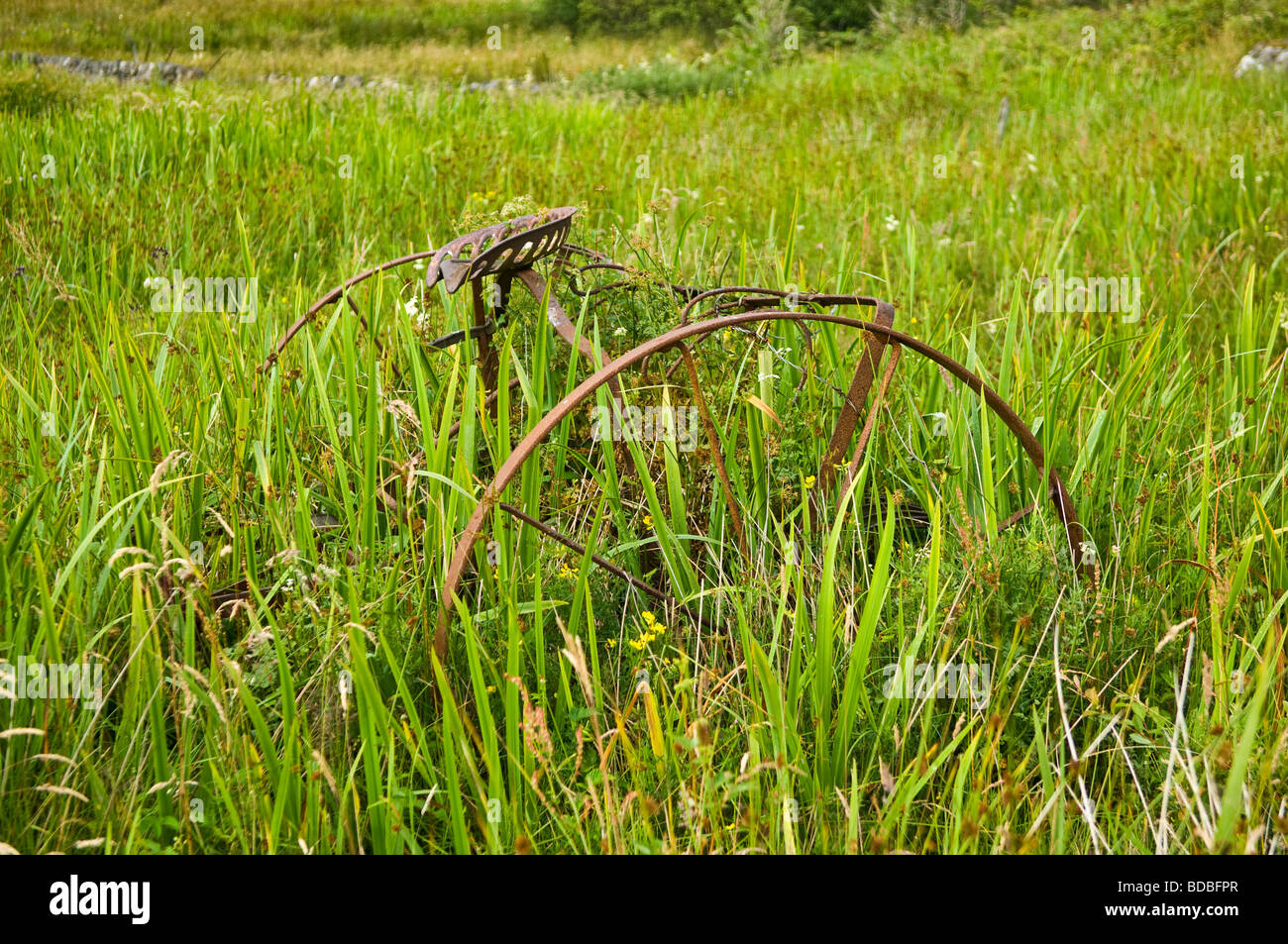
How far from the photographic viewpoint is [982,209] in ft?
14.7

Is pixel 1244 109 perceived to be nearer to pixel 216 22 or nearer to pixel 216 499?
pixel 216 499

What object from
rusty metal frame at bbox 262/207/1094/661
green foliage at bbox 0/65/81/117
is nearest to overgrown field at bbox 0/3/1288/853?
rusty metal frame at bbox 262/207/1094/661

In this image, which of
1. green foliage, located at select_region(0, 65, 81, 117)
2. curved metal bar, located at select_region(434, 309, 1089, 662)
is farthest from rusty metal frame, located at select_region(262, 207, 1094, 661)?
green foliage, located at select_region(0, 65, 81, 117)

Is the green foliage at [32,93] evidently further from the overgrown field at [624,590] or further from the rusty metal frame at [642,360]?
the rusty metal frame at [642,360]

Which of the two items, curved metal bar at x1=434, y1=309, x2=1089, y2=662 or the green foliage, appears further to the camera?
the green foliage

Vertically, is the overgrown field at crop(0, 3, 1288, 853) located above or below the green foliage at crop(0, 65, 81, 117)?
below

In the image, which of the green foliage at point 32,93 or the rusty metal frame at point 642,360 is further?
the green foliage at point 32,93

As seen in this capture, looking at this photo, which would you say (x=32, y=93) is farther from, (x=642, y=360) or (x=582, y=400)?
(x=582, y=400)

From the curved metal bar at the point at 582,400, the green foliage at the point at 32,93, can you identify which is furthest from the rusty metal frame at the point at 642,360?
the green foliage at the point at 32,93

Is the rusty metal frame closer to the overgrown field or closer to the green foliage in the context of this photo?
the overgrown field

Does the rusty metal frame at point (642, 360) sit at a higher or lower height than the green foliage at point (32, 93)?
lower

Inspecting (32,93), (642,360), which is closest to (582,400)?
(642,360)
